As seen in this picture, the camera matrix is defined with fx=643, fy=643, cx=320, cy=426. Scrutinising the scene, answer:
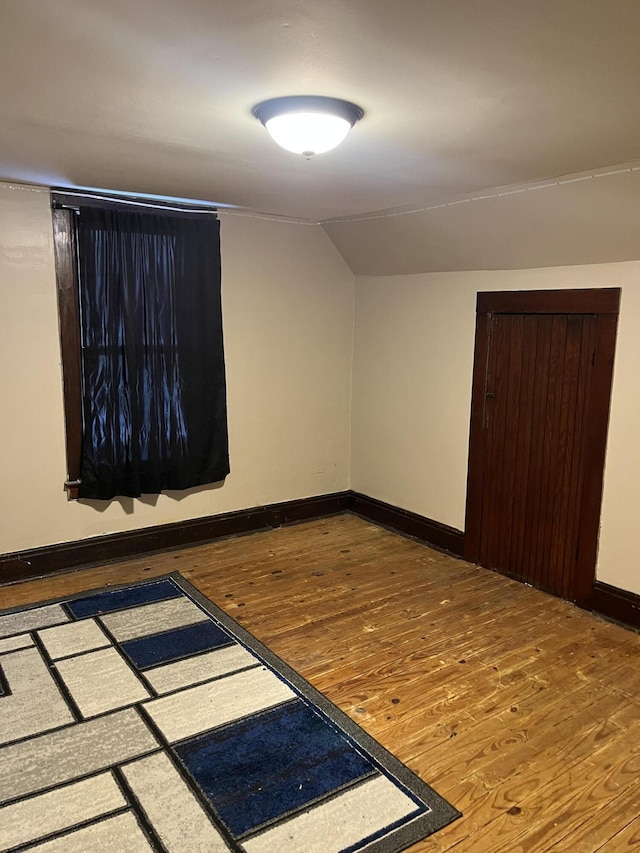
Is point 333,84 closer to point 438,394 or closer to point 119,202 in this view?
point 119,202

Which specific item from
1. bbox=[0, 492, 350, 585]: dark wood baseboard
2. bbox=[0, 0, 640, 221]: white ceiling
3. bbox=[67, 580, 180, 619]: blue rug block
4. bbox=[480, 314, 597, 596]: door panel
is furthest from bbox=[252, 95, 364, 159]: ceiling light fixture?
bbox=[0, 492, 350, 585]: dark wood baseboard

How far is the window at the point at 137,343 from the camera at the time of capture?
12.1ft

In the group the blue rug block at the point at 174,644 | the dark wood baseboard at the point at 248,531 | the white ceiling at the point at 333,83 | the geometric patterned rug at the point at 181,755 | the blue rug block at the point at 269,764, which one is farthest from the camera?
the dark wood baseboard at the point at 248,531

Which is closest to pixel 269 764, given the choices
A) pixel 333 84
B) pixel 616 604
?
pixel 616 604

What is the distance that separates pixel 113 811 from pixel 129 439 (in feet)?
7.48

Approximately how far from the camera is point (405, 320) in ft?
14.8

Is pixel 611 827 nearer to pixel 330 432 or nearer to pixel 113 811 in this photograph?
pixel 113 811

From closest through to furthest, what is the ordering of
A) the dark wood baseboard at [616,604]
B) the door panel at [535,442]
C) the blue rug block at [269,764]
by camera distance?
the blue rug block at [269,764]
the dark wood baseboard at [616,604]
the door panel at [535,442]

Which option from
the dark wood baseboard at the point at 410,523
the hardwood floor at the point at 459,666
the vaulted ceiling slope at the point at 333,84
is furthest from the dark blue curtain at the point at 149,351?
the dark wood baseboard at the point at 410,523

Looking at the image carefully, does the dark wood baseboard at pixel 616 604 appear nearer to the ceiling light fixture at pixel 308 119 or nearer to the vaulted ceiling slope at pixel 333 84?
the vaulted ceiling slope at pixel 333 84

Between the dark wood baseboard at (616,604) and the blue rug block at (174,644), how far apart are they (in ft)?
6.36

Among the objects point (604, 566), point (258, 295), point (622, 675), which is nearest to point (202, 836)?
point (622, 675)

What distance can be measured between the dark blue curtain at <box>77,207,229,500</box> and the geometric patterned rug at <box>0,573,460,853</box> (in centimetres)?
113

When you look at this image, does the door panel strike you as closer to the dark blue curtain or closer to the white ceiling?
the white ceiling
